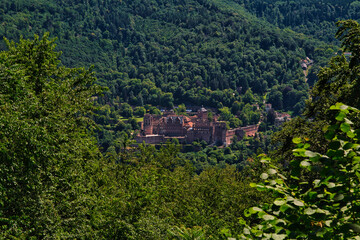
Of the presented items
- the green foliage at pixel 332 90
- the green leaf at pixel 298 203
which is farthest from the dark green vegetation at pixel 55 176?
the green leaf at pixel 298 203

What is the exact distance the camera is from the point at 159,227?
15.2 m

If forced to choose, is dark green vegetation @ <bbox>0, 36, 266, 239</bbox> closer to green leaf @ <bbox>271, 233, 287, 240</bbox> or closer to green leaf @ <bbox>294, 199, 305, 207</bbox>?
green leaf @ <bbox>271, 233, 287, 240</bbox>

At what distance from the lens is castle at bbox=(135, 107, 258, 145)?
379 ft

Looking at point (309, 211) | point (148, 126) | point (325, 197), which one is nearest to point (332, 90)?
point (325, 197)

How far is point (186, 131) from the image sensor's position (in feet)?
389

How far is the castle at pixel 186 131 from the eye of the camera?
115 metres

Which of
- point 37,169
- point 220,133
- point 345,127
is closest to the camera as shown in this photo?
point 345,127

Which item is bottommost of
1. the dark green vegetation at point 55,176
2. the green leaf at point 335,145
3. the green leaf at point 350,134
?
the dark green vegetation at point 55,176

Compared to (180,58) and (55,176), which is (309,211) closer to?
(55,176)

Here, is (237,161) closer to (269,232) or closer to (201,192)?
(201,192)

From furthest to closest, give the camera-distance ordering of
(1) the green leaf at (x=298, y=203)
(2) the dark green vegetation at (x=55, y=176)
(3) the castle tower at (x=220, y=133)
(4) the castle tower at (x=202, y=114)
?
(4) the castle tower at (x=202, y=114) < (3) the castle tower at (x=220, y=133) < (2) the dark green vegetation at (x=55, y=176) < (1) the green leaf at (x=298, y=203)

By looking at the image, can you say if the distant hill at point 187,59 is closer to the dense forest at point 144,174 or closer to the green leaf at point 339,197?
the dense forest at point 144,174

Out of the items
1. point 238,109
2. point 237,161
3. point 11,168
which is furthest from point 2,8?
point 11,168

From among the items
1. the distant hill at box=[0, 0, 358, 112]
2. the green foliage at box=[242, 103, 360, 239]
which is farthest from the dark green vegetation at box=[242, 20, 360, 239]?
the distant hill at box=[0, 0, 358, 112]
